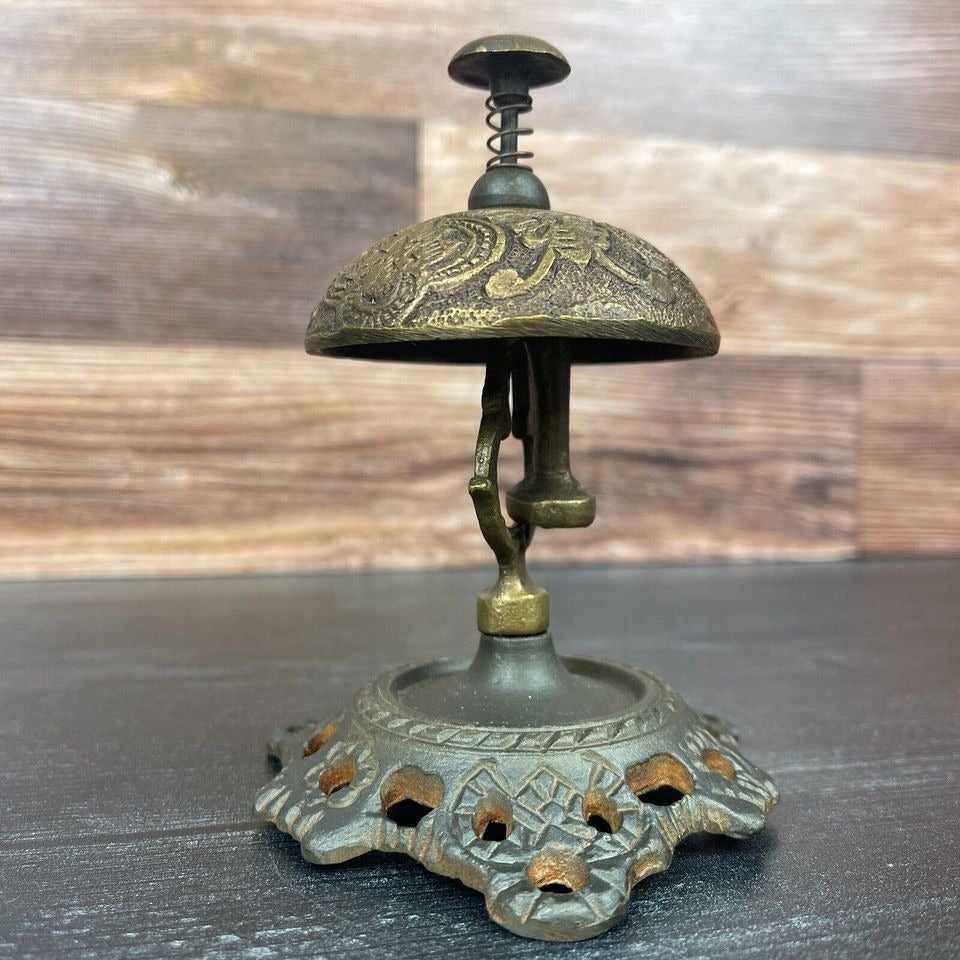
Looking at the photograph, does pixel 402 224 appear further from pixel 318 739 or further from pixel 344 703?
pixel 318 739

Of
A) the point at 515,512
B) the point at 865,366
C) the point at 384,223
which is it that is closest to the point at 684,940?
the point at 515,512

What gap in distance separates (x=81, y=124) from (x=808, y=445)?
1304 mm

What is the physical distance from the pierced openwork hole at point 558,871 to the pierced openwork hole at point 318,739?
0.22 meters

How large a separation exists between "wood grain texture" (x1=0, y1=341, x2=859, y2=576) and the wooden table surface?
0.36 ft

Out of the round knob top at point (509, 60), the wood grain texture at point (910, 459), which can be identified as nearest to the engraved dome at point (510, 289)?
the round knob top at point (509, 60)

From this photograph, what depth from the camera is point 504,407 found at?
→ 63 centimetres

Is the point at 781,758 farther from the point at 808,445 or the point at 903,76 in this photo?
the point at 903,76

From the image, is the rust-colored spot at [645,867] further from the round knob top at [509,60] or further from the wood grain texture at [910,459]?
the wood grain texture at [910,459]

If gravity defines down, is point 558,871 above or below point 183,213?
below

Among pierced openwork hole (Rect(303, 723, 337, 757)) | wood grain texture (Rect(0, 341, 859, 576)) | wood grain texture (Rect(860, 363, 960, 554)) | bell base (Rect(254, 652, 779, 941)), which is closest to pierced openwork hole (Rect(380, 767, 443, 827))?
bell base (Rect(254, 652, 779, 941))

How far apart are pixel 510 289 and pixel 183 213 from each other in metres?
1.12

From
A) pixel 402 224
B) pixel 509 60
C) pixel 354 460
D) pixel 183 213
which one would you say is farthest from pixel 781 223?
pixel 509 60

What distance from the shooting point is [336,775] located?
0.62 meters

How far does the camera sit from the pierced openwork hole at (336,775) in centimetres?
62
